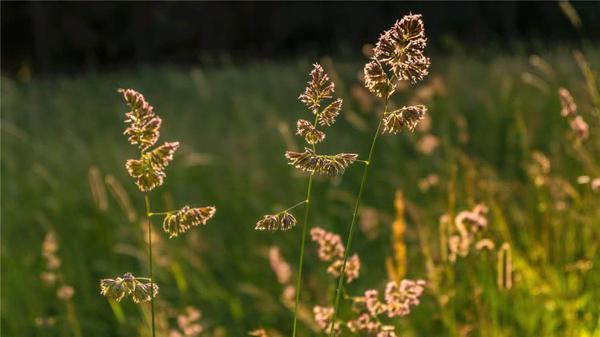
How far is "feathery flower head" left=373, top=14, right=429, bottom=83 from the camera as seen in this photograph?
1.17 m

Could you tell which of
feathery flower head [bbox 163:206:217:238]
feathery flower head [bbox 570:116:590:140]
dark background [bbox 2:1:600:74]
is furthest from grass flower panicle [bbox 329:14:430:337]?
dark background [bbox 2:1:600:74]

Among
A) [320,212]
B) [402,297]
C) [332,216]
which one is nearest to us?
[402,297]

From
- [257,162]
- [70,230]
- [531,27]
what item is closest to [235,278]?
[70,230]

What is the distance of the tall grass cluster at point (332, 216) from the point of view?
1275mm

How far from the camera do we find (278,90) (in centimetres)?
1048

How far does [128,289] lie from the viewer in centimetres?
115

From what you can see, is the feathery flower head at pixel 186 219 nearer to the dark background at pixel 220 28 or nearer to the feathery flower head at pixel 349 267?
the feathery flower head at pixel 349 267

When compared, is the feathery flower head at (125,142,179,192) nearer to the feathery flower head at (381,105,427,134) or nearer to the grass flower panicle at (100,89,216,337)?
the grass flower panicle at (100,89,216,337)

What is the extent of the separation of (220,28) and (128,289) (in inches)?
849

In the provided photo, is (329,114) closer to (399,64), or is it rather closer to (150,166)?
(399,64)

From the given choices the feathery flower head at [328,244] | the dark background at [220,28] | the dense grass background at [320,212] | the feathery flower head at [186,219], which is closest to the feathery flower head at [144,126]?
the feathery flower head at [186,219]

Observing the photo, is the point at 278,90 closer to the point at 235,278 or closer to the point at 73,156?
the point at 73,156

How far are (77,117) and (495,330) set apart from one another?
347 inches

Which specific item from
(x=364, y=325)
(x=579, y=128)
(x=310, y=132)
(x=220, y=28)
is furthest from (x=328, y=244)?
(x=220, y=28)
